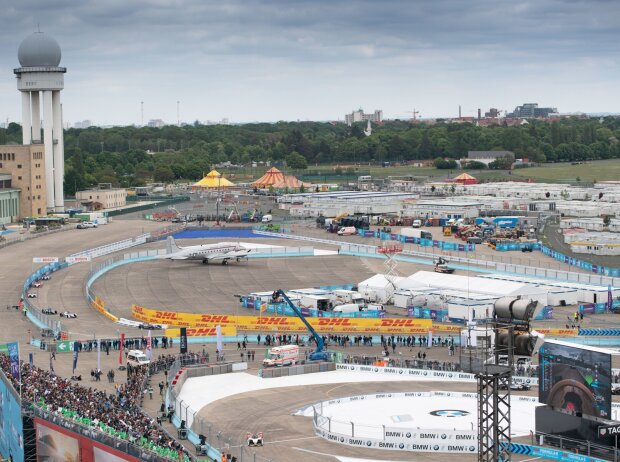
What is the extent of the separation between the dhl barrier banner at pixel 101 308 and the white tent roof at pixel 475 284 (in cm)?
2135

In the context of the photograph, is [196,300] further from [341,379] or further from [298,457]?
[298,457]

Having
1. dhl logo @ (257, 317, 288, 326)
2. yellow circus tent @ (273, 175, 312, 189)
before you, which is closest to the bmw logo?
dhl logo @ (257, 317, 288, 326)

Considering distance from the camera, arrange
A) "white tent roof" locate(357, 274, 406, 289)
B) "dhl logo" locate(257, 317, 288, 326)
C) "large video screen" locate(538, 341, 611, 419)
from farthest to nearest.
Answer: "white tent roof" locate(357, 274, 406, 289), "dhl logo" locate(257, 317, 288, 326), "large video screen" locate(538, 341, 611, 419)

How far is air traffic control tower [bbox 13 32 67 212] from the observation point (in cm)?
14238

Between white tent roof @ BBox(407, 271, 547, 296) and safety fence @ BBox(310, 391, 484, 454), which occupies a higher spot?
white tent roof @ BBox(407, 271, 547, 296)

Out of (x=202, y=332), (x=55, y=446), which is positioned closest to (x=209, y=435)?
(x=55, y=446)

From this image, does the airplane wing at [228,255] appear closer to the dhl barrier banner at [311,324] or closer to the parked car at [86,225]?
the dhl barrier banner at [311,324]

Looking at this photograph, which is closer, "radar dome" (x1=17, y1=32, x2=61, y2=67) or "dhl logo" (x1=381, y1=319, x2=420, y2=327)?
"dhl logo" (x1=381, y1=319, x2=420, y2=327)

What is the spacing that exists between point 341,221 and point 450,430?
90.8 m

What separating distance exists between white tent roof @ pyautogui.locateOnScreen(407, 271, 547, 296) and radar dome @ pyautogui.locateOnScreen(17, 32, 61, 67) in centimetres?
7591

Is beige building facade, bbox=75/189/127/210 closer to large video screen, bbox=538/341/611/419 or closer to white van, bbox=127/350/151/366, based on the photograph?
white van, bbox=127/350/151/366

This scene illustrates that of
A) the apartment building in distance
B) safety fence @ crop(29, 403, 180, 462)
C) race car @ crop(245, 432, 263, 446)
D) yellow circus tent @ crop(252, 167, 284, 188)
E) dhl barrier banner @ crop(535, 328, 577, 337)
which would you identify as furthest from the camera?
yellow circus tent @ crop(252, 167, 284, 188)

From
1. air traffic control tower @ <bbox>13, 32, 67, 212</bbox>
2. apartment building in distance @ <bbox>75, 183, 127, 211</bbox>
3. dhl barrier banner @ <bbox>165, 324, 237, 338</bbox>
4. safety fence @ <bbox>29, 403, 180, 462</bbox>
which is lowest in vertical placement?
dhl barrier banner @ <bbox>165, 324, 237, 338</bbox>

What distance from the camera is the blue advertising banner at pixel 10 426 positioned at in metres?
42.6
